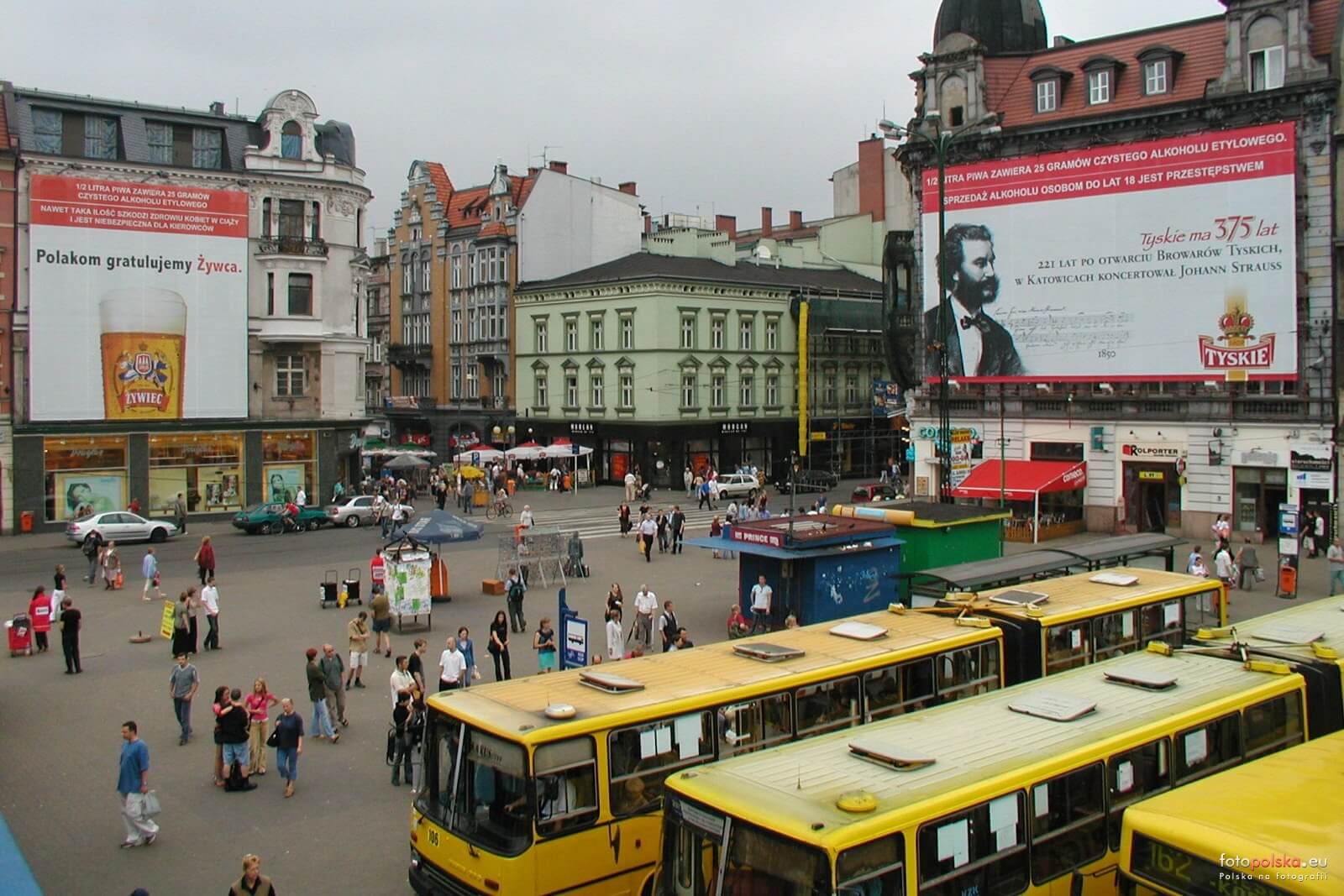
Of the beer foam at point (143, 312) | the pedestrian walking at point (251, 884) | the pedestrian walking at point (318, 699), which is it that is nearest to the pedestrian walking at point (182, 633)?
the pedestrian walking at point (318, 699)

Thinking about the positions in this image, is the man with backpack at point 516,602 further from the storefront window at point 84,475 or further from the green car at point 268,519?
the storefront window at point 84,475

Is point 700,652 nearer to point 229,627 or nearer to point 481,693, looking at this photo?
point 481,693

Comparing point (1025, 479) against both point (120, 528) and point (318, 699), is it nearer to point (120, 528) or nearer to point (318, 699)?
point (318, 699)

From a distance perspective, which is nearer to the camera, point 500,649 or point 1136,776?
point 1136,776

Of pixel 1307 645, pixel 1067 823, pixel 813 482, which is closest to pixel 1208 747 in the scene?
pixel 1067 823

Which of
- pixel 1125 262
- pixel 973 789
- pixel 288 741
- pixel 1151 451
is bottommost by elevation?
pixel 288 741

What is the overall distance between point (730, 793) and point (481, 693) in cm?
385

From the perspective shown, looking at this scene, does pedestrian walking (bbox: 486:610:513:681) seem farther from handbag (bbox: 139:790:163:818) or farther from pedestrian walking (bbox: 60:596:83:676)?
pedestrian walking (bbox: 60:596:83:676)

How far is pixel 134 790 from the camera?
45.5 ft

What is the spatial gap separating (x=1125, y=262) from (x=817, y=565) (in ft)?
79.4

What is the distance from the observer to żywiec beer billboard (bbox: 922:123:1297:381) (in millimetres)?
39344

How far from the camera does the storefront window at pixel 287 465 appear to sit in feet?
166

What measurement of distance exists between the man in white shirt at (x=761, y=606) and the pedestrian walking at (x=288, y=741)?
36.5 feet

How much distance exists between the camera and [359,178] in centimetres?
5362
